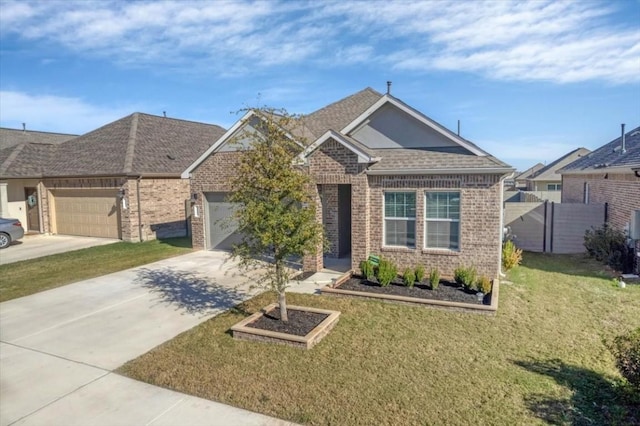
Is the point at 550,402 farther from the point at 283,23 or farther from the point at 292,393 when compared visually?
the point at 283,23

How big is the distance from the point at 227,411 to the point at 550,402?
426cm

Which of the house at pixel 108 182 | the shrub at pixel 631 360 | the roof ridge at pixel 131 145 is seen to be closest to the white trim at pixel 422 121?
the shrub at pixel 631 360

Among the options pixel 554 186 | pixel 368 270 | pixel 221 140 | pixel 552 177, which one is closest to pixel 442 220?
pixel 368 270

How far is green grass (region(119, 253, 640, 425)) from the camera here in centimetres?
515

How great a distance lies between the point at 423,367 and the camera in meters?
6.28

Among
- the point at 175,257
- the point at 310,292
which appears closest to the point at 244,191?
the point at 310,292

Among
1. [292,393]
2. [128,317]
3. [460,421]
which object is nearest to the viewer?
[460,421]

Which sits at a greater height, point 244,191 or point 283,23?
point 283,23

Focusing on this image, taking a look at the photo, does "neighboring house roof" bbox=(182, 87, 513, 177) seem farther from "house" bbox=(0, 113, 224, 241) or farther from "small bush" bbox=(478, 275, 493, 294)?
"house" bbox=(0, 113, 224, 241)

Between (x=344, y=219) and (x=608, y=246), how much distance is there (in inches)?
337

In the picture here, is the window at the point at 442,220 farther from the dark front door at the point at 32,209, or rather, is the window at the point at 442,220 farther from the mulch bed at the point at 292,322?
the dark front door at the point at 32,209

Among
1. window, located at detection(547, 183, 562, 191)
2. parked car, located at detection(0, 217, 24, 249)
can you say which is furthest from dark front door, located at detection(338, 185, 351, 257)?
window, located at detection(547, 183, 562, 191)

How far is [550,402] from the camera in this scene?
17.4ft

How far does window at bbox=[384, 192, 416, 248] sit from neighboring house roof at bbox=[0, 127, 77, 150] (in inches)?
950
